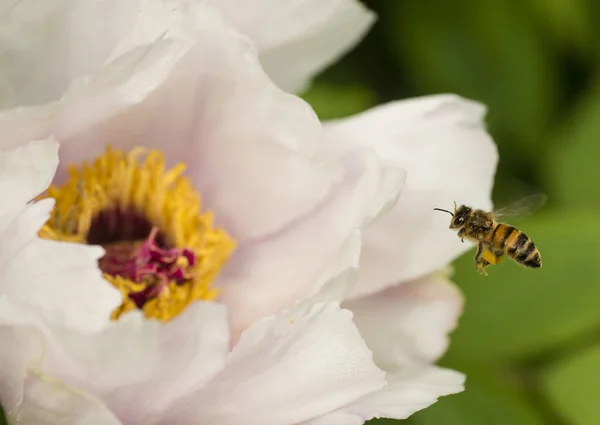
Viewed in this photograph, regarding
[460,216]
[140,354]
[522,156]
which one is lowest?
[522,156]

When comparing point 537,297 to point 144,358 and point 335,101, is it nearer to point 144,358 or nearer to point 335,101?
point 335,101

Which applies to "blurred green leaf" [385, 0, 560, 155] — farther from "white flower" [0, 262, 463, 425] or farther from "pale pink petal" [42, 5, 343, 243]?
"white flower" [0, 262, 463, 425]

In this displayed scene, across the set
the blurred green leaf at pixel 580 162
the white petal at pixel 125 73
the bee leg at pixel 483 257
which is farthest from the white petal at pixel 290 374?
the blurred green leaf at pixel 580 162

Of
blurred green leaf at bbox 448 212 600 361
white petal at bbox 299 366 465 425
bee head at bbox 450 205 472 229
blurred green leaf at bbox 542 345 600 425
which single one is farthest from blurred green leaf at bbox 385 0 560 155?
white petal at bbox 299 366 465 425

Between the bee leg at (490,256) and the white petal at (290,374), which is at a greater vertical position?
the white petal at (290,374)

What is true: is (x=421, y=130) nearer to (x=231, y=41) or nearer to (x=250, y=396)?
(x=231, y=41)

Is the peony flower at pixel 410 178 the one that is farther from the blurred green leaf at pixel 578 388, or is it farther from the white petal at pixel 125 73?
the blurred green leaf at pixel 578 388

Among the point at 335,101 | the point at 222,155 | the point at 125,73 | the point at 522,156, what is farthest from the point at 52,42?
the point at 522,156
